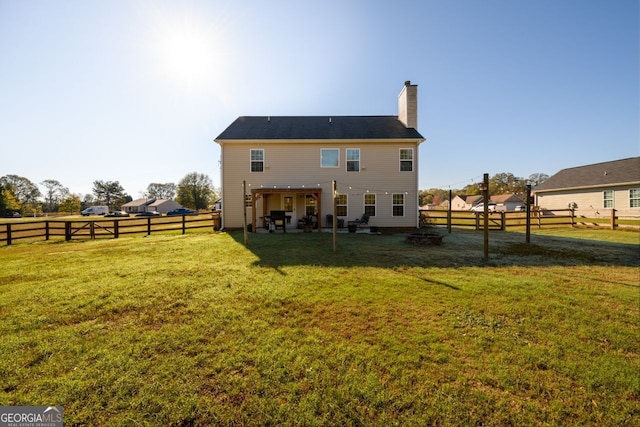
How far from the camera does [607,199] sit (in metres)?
21.0

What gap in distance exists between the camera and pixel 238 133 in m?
14.9

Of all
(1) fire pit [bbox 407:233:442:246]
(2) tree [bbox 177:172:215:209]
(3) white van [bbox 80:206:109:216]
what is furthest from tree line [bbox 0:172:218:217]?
(1) fire pit [bbox 407:233:442:246]

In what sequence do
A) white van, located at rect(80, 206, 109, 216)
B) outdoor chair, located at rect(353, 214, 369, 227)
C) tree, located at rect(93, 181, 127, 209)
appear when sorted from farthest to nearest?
1. tree, located at rect(93, 181, 127, 209)
2. white van, located at rect(80, 206, 109, 216)
3. outdoor chair, located at rect(353, 214, 369, 227)

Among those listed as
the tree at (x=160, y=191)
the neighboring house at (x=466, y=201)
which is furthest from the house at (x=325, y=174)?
the tree at (x=160, y=191)

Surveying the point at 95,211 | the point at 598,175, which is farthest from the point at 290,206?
the point at 95,211

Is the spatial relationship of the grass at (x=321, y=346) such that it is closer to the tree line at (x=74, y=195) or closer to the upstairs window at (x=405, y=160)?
the upstairs window at (x=405, y=160)

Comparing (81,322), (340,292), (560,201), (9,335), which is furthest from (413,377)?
(560,201)

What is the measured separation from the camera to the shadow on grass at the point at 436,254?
23.2 feet

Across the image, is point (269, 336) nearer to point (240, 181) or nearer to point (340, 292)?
point (340, 292)

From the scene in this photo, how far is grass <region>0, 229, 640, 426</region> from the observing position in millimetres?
2264

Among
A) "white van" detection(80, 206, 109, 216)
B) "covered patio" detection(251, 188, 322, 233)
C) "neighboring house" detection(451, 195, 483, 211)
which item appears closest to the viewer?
"covered patio" detection(251, 188, 322, 233)

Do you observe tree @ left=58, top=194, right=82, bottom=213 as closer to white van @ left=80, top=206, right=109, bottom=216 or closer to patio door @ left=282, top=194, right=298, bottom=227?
white van @ left=80, top=206, right=109, bottom=216

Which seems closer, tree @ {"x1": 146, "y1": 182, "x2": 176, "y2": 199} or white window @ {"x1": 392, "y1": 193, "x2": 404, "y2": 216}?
white window @ {"x1": 392, "y1": 193, "x2": 404, "y2": 216}

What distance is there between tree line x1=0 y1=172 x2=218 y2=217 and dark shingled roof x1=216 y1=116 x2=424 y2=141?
48307 mm
